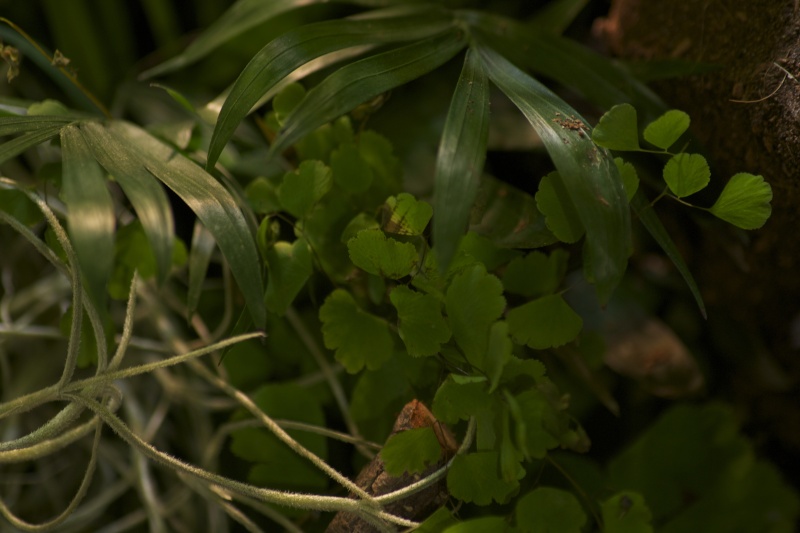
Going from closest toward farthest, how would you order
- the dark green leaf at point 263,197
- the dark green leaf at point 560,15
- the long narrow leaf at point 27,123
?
1. the long narrow leaf at point 27,123
2. the dark green leaf at point 263,197
3. the dark green leaf at point 560,15

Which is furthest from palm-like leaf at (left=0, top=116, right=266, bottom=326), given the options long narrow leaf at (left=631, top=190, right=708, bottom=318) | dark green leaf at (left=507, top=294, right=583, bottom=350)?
long narrow leaf at (left=631, top=190, right=708, bottom=318)

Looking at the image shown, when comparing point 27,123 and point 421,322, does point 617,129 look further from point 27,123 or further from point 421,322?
point 27,123

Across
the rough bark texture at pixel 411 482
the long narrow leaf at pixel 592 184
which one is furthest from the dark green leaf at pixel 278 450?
the long narrow leaf at pixel 592 184

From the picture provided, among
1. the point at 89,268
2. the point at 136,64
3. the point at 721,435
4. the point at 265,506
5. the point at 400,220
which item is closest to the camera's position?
the point at 89,268

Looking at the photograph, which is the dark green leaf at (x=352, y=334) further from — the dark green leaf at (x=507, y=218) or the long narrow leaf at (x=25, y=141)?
the long narrow leaf at (x=25, y=141)

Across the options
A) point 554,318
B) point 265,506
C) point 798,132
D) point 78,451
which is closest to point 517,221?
point 554,318

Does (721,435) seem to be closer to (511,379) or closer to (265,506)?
(511,379)
